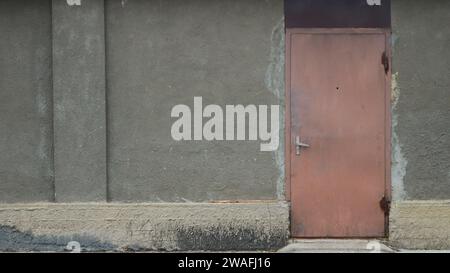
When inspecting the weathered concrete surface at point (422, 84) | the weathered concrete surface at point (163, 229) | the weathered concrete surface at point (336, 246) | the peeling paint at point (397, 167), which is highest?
the weathered concrete surface at point (422, 84)

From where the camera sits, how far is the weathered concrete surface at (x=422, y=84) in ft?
31.1

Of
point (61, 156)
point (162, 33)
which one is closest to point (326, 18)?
point (162, 33)

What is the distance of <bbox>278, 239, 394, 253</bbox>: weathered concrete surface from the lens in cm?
929

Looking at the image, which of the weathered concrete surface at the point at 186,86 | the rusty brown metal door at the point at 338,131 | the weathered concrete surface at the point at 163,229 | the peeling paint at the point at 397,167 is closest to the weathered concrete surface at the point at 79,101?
the weathered concrete surface at the point at 186,86

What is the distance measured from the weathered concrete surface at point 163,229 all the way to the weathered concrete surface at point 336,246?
18cm

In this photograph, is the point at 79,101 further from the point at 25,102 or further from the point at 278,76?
the point at 278,76

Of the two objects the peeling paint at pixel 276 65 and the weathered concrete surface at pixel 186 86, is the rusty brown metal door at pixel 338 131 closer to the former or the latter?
the peeling paint at pixel 276 65

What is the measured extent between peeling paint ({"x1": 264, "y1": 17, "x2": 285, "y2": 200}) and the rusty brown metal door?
3.1 inches

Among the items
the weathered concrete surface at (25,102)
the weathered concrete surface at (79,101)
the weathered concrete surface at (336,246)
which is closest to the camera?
the weathered concrete surface at (336,246)

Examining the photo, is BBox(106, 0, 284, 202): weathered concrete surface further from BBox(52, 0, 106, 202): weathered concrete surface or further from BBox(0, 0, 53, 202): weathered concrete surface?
BBox(0, 0, 53, 202): weathered concrete surface

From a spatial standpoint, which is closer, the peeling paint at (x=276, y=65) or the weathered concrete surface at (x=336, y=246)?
the weathered concrete surface at (x=336, y=246)

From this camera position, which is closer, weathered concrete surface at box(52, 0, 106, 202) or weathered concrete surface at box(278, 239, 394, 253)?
weathered concrete surface at box(278, 239, 394, 253)

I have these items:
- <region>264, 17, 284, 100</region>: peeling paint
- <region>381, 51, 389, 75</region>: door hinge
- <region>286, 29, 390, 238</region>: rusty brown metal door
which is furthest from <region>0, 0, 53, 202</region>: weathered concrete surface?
<region>381, 51, 389, 75</region>: door hinge

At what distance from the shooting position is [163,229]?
31.2 feet
